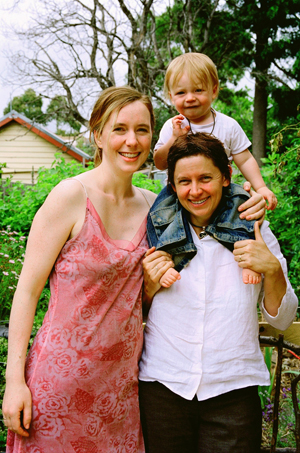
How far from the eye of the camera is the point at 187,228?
1.87 meters

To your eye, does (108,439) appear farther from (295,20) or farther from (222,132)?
(295,20)

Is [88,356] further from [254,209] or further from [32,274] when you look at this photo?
[254,209]

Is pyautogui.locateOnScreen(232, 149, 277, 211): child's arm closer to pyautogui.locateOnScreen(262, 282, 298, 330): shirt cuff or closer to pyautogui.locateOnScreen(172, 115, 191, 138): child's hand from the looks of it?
pyautogui.locateOnScreen(172, 115, 191, 138): child's hand

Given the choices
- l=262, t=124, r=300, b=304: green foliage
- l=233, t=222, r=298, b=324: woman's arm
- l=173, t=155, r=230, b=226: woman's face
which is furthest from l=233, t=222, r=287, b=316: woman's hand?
l=262, t=124, r=300, b=304: green foliage

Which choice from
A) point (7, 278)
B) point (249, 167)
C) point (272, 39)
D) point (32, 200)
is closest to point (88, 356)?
point (249, 167)

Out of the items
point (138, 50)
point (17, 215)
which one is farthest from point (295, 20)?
point (17, 215)

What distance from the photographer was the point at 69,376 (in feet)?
5.34

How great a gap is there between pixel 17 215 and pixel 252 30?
10.5 m

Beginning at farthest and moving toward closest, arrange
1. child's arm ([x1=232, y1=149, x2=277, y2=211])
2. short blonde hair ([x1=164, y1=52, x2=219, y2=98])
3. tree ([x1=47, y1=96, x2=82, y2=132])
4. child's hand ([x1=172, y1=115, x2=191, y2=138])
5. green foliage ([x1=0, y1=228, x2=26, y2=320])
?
tree ([x1=47, y1=96, x2=82, y2=132]), green foliage ([x1=0, y1=228, x2=26, y2=320]), child's arm ([x1=232, y1=149, x2=277, y2=211]), short blonde hair ([x1=164, y1=52, x2=219, y2=98]), child's hand ([x1=172, y1=115, x2=191, y2=138])

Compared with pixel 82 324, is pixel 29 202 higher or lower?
higher

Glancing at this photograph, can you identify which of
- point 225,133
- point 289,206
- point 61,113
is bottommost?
point 289,206

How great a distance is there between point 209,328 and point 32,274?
0.82m

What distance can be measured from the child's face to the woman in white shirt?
2.54 feet

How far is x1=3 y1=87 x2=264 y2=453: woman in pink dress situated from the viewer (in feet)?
5.32
